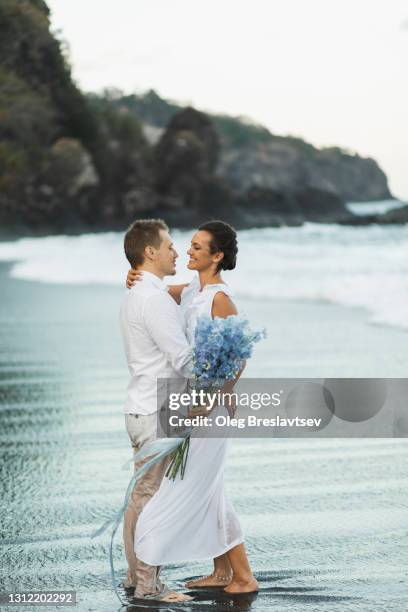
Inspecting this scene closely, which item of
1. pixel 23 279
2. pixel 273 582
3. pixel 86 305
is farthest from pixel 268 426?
pixel 23 279

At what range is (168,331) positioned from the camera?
13.7ft

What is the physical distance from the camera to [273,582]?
4.41 m

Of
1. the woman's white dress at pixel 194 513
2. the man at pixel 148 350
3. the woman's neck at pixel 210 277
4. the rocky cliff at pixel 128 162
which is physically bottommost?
the woman's white dress at pixel 194 513

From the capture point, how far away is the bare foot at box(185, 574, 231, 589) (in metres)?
4.44

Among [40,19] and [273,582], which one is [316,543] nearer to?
[273,582]

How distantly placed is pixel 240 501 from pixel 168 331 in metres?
1.76

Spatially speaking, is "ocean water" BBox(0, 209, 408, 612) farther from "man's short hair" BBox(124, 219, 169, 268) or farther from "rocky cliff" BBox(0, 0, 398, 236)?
"rocky cliff" BBox(0, 0, 398, 236)

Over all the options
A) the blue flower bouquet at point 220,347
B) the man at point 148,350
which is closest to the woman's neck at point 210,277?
the man at point 148,350

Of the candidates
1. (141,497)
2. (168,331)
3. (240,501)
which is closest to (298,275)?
(240,501)

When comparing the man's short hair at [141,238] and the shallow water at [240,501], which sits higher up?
the man's short hair at [141,238]

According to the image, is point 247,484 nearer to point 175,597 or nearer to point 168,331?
point 175,597

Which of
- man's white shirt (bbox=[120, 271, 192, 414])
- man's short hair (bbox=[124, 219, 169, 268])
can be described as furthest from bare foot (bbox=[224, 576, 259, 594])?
man's short hair (bbox=[124, 219, 169, 268])

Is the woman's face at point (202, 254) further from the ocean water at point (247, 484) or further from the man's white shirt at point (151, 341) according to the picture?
the ocean water at point (247, 484)

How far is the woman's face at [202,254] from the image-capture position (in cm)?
435
